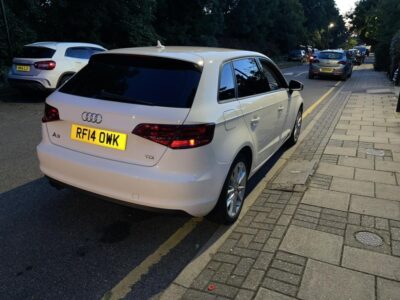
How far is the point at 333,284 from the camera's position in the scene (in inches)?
111

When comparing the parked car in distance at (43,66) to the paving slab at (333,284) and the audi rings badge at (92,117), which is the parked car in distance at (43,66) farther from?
the paving slab at (333,284)

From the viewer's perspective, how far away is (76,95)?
340cm

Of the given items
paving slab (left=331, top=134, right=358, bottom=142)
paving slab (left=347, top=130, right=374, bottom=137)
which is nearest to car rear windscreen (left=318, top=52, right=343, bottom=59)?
paving slab (left=347, top=130, right=374, bottom=137)

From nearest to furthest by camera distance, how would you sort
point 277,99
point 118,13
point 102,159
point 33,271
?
1. point 33,271
2. point 102,159
3. point 277,99
4. point 118,13

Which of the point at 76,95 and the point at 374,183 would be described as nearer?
the point at 76,95

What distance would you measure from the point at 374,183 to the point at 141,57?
3.38 metres

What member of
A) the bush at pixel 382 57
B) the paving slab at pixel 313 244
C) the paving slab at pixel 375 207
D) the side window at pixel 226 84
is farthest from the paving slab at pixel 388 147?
the bush at pixel 382 57

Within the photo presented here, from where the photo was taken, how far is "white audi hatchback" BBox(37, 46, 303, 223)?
2.96 m

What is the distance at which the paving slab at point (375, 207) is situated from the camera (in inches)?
158

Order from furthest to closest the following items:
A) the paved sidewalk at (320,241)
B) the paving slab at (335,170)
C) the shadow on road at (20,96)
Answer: the shadow on road at (20,96) < the paving slab at (335,170) < the paved sidewalk at (320,241)

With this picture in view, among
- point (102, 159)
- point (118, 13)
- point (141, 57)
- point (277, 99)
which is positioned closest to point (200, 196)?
point (102, 159)

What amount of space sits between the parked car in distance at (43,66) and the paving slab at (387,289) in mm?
8826

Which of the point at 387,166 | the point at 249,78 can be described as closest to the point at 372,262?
the point at 249,78

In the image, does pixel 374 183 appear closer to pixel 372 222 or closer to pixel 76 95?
pixel 372 222
